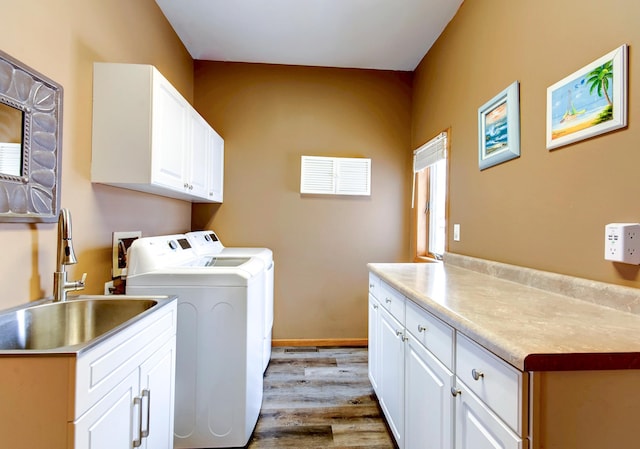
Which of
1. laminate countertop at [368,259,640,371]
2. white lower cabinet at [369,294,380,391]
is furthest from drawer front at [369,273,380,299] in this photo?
laminate countertop at [368,259,640,371]

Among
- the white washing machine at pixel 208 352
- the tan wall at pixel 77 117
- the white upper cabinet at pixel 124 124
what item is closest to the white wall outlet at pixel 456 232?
the white washing machine at pixel 208 352

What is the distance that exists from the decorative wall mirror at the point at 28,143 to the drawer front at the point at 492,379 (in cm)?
160

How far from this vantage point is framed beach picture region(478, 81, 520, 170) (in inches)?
60.0

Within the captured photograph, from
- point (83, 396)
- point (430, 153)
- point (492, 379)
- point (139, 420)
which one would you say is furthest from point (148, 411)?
point (430, 153)

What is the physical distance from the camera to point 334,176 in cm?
295

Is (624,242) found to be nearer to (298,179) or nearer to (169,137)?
(169,137)

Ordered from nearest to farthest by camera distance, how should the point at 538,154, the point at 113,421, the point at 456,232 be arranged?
the point at 113,421 < the point at 538,154 < the point at 456,232

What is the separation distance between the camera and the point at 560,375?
2.20 feet

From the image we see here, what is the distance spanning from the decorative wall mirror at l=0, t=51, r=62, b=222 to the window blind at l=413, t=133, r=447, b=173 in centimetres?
231

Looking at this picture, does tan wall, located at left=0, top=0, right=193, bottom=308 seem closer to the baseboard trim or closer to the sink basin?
the sink basin

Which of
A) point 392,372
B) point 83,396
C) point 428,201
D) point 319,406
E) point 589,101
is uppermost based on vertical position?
point 589,101

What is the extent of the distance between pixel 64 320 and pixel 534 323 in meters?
1.69

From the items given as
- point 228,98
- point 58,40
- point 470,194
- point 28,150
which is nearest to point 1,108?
point 28,150

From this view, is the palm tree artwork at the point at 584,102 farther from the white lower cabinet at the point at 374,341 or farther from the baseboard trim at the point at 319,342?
the baseboard trim at the point at 319,342
